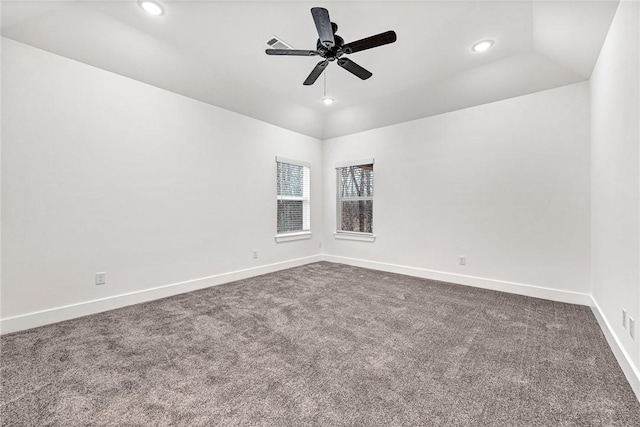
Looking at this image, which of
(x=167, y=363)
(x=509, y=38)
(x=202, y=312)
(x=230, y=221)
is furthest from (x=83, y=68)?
(x=509, y=38)

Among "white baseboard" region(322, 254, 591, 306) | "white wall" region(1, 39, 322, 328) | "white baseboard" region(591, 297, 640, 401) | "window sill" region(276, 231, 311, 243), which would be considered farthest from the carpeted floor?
"window sill" region(276, 231, 311, 243)

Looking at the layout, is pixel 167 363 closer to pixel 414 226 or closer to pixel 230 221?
pixel 230 221

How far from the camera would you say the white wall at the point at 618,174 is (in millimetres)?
1678

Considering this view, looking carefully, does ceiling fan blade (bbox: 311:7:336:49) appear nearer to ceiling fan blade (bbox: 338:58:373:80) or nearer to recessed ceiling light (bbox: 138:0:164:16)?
ceiling fan blade (bbox: 338:58:373:80)

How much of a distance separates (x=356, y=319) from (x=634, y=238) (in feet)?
6.92

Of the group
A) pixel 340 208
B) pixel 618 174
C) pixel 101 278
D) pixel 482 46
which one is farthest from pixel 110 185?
pixel 618 174

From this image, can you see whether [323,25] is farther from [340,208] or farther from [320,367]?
[340,208]

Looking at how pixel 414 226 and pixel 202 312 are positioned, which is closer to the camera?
pixel 202 312

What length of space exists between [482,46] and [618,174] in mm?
1735

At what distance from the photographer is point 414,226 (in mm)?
4406

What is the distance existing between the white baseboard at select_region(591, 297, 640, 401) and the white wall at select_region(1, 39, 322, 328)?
161 inches

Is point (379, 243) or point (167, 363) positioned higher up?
point (379, 243)

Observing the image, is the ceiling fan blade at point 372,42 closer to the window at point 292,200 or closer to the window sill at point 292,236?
A: the window at point 292,200

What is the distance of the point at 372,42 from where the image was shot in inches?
85.4
